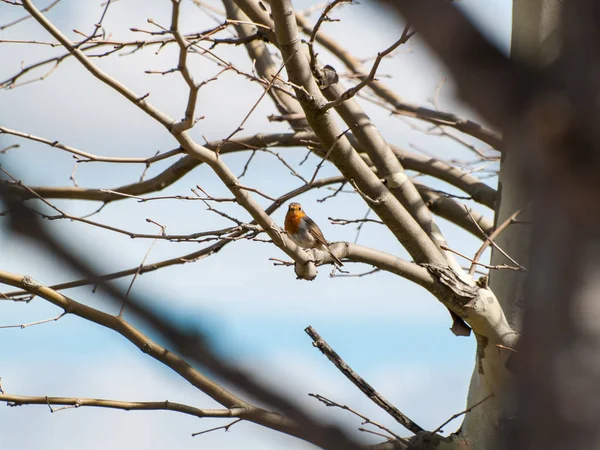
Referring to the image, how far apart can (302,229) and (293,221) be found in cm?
23

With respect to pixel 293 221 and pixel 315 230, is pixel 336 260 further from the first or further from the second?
pixel 293 221

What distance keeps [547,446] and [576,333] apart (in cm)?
12

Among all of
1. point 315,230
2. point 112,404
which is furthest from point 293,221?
point 112,404

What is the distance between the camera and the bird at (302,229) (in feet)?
15.5

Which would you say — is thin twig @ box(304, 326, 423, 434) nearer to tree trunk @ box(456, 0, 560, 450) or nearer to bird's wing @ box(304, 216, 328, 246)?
tree trunk @ box(456, 0, 560, 450)

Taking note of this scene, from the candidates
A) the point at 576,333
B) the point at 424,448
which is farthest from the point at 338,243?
the point at 576,333

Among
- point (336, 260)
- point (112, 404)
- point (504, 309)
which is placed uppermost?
point (336, 260)

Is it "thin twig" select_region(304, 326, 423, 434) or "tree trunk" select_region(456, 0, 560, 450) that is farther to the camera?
"thin twig" select_region(304, 326, 423, 434)

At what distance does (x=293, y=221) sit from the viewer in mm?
5215

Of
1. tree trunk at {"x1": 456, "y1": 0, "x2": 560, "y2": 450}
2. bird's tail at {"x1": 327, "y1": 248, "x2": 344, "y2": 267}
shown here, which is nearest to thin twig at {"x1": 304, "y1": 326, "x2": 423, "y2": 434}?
tree trunk at {"x1": 456, "y1": 0, "x2": 560, "y2": 450}

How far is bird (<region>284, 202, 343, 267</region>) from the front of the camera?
4719 mm

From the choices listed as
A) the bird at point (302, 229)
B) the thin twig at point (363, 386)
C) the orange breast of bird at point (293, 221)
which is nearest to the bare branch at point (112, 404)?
the thin twig at point (363, 386)

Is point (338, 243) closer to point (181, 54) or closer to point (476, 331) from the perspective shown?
point (476, 331)

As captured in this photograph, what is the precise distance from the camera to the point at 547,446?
2.26ft
